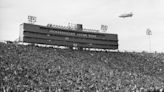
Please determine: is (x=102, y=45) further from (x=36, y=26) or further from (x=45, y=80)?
(x=45, y=80)

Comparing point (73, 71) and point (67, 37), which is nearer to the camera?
point (73, 71)

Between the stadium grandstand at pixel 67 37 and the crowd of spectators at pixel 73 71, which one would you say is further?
the stadium grandstand at pixel 67 37

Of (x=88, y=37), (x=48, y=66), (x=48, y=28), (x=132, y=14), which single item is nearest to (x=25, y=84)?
(x=48, y=66)

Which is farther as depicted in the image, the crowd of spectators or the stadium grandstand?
the stadium grandstand

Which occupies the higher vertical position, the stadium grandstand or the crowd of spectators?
the stadium grandstand

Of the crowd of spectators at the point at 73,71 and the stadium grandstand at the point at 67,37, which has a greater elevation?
the stadium grandstand at the point at 67,37

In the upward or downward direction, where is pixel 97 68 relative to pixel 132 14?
downward

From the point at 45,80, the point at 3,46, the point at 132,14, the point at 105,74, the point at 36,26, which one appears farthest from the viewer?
the point at 132,14

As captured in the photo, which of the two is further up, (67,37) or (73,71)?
(67,37)
